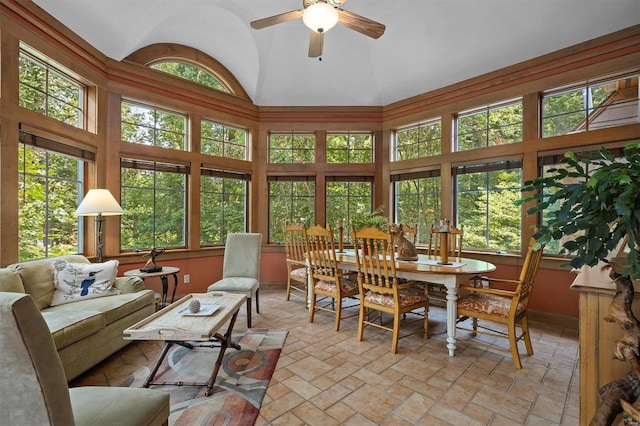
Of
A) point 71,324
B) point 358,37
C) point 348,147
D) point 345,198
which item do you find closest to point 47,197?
point 71,324

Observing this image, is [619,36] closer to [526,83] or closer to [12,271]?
[526,83]

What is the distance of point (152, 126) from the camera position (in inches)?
163

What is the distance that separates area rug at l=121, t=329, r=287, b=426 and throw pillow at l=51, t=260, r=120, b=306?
0.90 m

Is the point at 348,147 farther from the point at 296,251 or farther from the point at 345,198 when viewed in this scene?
the point at 296,251

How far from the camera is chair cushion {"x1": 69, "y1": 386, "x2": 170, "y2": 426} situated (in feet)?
3.64

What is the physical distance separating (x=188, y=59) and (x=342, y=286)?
4.00 metres

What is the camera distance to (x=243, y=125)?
498cm

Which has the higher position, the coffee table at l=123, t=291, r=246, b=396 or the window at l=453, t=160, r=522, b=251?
the window at l=453, t=160, r=522, b=251

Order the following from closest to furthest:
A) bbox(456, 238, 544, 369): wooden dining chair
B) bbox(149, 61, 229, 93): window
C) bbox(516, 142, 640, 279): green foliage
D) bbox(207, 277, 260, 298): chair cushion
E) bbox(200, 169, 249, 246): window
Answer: bbox(516, 142, 640, 279): green foliage
bbox(456, 238, 544, 369): wooden dining chair
bbox(207, 277, 260, 298): chair cushion
bbox(149, 61, 229, 93): window
bbox(200, 169, 249, 246): window

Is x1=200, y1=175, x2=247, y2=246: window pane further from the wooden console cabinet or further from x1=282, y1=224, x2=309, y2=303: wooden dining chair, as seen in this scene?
the wooden console cabinet

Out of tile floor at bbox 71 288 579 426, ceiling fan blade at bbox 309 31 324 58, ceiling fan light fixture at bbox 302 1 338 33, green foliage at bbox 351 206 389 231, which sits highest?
ceiling fan blade at bbox 309 31 324 58

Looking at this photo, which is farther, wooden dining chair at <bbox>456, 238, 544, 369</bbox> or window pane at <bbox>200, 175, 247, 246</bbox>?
window pane at <bbox>200, 175, 247, 246</bbox>

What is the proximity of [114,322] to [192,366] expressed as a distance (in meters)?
0.79

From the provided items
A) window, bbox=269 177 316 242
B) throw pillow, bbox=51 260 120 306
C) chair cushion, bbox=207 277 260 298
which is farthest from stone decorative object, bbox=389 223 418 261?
throw pillow, bbox=51 260 120 306
